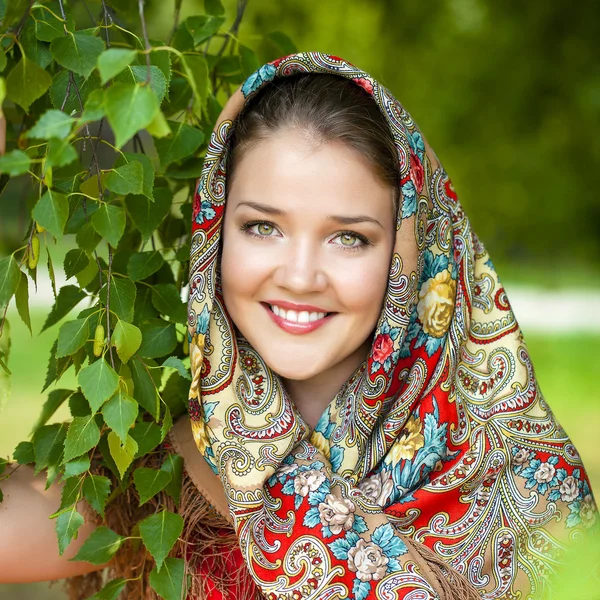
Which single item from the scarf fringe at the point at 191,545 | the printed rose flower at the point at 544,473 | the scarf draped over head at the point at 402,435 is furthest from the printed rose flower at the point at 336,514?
the printed rose flower at the point at 544,473

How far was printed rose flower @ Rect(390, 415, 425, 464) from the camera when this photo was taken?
1.91 m

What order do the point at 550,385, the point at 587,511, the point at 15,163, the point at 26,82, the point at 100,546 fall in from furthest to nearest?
the point at 550,385
the point at 587,511
the point at 100,546
the point at 26,82
the point at 15,163

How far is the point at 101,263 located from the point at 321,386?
0.55 metres

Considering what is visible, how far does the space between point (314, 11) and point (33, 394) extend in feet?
13.5

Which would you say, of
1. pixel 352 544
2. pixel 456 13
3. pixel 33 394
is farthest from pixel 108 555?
pixel 456 13

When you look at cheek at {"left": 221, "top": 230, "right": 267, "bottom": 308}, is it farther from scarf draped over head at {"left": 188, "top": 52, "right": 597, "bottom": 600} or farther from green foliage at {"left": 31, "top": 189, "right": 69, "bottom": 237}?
green foliage at {"left": 31, "top": 189, "right": 69, "bottom": 237}

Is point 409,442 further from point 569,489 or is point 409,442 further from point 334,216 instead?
point 334,216

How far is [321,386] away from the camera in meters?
2.03

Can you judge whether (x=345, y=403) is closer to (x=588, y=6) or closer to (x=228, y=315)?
(x=228, y=315)

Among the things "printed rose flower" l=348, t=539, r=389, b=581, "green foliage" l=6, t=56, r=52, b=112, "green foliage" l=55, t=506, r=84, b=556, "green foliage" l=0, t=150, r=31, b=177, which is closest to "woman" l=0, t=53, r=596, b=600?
"printed rose flower" l=348, t=539, r=389, b=581

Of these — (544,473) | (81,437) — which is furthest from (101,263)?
(544,473)

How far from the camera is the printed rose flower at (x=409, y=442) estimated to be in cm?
191

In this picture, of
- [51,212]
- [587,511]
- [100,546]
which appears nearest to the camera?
[51,212]

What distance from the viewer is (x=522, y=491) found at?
78.3 inches
